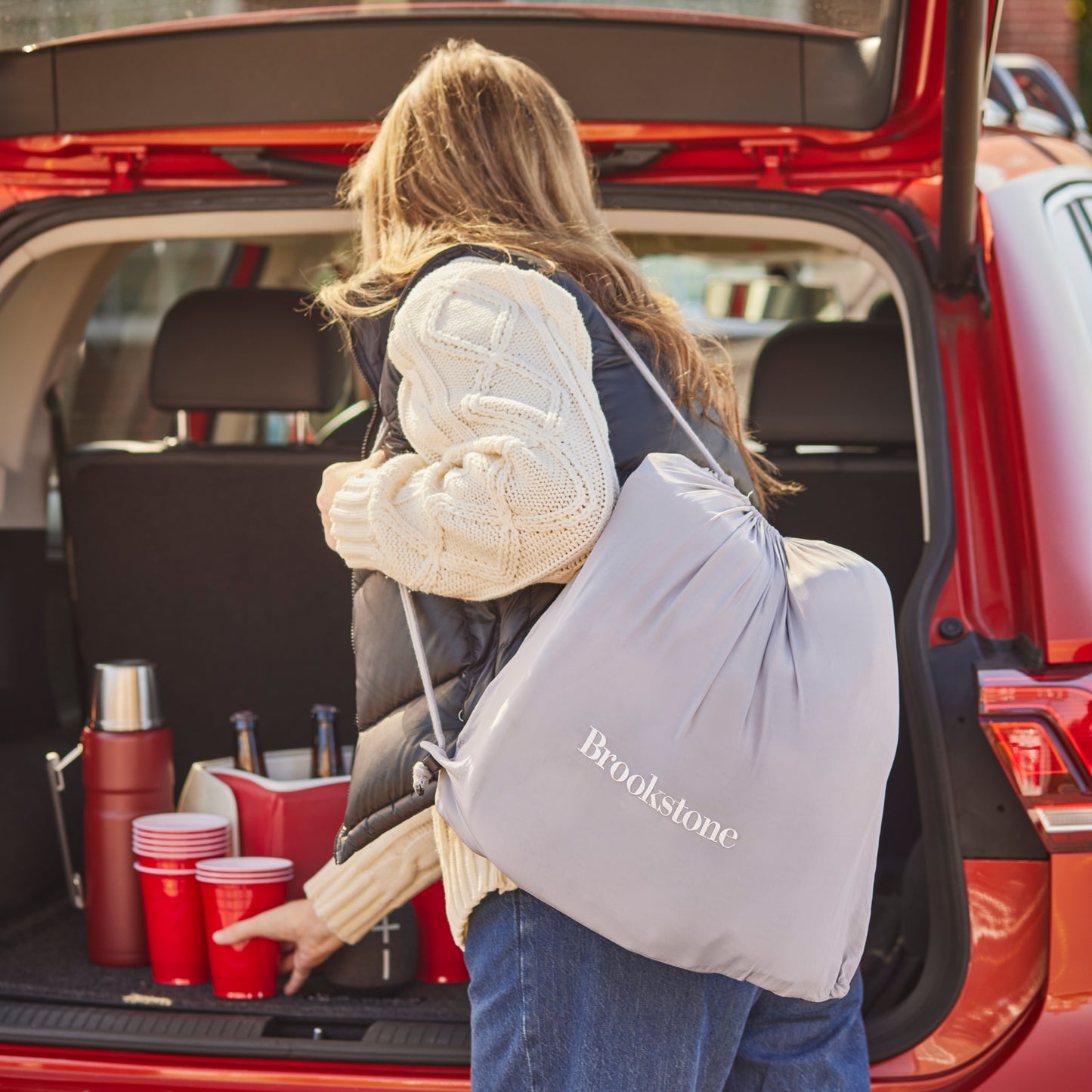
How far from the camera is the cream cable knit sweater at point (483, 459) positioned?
1267mm

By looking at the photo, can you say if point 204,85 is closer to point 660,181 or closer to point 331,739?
point 660,181

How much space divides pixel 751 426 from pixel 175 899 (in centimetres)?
116

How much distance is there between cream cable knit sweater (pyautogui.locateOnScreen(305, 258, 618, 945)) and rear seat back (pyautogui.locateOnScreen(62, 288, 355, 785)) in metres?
1.23

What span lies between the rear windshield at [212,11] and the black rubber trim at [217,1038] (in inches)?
53.6

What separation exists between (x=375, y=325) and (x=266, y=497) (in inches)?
47.3

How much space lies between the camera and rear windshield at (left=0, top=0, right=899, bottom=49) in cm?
192

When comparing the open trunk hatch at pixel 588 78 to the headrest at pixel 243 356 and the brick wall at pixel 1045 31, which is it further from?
the brick wall at pixel 1045 31

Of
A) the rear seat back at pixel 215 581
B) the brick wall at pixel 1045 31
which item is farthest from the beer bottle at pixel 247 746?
the brick wall at pixel 1045 31

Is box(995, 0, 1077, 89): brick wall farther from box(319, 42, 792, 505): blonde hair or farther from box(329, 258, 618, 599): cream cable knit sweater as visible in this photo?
box(329, 258, 618, 599): cream cable knit sweater

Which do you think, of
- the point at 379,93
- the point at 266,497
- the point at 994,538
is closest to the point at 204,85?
the point at 379,93

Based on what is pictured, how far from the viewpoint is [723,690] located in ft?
4.02

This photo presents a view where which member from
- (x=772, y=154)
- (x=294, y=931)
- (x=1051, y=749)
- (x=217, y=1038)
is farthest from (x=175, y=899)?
(x=772, y=154)

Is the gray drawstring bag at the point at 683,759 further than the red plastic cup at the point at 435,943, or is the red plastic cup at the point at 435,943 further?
the red plastic cup at the point at 435,943

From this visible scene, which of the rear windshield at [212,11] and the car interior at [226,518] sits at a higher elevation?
the rear windshield at [212,11]
